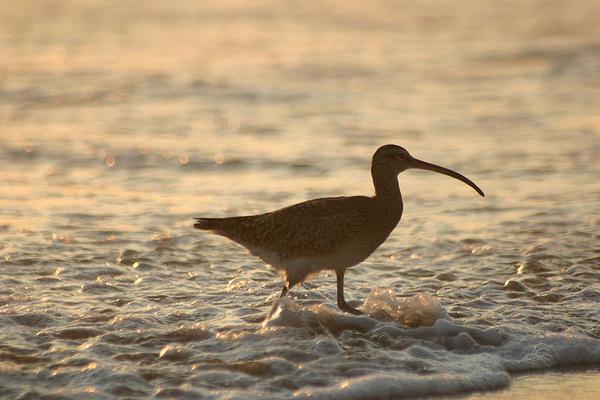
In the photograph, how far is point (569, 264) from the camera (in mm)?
10922

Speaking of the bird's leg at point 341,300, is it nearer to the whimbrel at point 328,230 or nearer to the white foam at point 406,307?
the whimbrel at point 328,230

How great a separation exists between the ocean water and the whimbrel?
13.8 inches

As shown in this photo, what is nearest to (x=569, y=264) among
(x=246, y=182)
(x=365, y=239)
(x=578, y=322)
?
(x=578, y=322)

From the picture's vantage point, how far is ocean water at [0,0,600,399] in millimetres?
8328

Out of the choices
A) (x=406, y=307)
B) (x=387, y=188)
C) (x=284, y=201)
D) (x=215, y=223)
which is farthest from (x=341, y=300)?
(x=284, y=201)

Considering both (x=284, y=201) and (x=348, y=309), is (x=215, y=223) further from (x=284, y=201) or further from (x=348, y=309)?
(x=284, y=201)

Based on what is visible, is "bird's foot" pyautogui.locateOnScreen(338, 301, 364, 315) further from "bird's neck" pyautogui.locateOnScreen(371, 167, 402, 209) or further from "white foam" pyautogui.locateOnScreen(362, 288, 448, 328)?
"bird's neck" pyautogui.locateOnScreen(371, 167, 402, 209)

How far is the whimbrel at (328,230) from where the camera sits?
9.41 m

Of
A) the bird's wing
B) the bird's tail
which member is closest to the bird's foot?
the bird's wing

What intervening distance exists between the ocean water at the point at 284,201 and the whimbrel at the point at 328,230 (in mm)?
352

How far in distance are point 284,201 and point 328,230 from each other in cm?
390

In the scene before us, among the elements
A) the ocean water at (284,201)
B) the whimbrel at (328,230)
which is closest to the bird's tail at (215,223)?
the whimbrel at (328,230)

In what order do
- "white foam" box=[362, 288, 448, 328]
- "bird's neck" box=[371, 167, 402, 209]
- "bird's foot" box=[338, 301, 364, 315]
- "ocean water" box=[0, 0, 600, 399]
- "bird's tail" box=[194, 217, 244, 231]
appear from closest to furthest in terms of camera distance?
"ocean water" box=[0, 0, 600, 399], "white foam" box=[362, 288, 448, 328], "bird's foot" box=[338, 301, 364, 315], "bird's neck" box=[371, 167, 402, 209], "bird's tail" box=[194, 217, 244, 231]

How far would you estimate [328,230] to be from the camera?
370 inches
